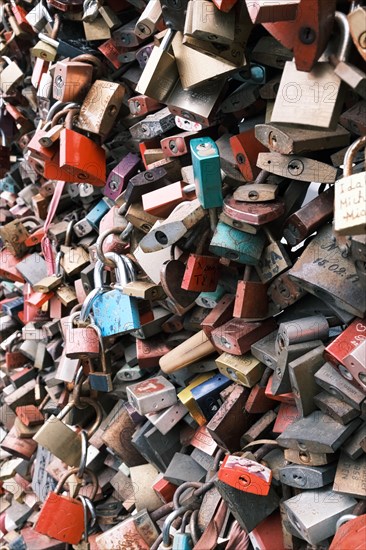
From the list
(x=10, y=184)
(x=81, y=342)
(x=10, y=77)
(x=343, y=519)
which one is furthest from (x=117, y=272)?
(x=10, y=184)

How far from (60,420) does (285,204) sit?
35.3 inches

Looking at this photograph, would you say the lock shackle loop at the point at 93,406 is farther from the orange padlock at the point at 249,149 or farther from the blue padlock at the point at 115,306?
the orange padlock at the point at 249,149

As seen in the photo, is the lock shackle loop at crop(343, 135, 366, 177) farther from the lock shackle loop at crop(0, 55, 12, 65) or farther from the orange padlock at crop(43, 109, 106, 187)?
the lock shackle loop at crop(0, 55, 12, 65)

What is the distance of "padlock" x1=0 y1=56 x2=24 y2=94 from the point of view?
83.7 inches

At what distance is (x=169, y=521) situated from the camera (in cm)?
133

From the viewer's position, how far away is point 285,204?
118 cm

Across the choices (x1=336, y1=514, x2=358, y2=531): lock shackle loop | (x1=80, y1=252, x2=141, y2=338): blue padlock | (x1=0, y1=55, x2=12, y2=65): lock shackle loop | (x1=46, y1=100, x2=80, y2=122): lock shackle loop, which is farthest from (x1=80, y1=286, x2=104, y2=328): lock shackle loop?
(x1=0, y1=55, x2=12, y2=65): lock shackle loop

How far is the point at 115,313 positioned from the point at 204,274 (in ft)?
0.84

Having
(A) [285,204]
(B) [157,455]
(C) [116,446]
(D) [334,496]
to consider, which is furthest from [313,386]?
(C) [116,446]

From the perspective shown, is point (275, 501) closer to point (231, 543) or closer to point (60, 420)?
point (231, 543)

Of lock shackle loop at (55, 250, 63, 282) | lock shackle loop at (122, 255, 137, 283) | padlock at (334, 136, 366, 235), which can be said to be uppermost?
padlock at (334, 136, 366, 235)

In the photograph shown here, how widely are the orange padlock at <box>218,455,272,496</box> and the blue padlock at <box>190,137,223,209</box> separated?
48cm

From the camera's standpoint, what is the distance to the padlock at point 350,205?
80 cm

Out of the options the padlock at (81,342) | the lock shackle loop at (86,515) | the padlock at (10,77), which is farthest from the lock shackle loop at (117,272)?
the padlock at (10,77)
